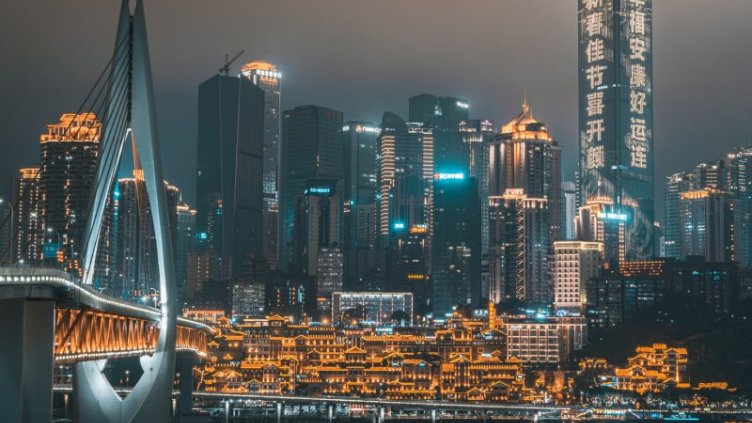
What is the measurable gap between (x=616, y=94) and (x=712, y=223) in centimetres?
2663

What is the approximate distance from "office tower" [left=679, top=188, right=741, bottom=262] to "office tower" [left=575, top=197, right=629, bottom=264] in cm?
682

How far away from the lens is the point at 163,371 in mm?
37719

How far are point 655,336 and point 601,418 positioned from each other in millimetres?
30709

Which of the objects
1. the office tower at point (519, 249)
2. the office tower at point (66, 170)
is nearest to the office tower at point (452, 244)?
the office tower at point (519, 249)

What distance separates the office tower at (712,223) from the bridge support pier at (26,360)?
401ft

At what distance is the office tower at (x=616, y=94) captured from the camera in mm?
165875

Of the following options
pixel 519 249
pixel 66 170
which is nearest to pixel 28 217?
pixel 66 170

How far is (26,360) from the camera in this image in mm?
24750

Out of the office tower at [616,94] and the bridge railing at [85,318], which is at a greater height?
the office tower at [616,94]

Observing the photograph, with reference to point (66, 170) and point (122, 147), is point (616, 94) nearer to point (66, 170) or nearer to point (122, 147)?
point (66, 170)

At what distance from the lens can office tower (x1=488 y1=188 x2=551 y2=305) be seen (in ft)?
449

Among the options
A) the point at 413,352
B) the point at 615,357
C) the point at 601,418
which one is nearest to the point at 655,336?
the point at 615,357

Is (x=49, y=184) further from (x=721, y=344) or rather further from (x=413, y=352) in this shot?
(x=721, y=344)

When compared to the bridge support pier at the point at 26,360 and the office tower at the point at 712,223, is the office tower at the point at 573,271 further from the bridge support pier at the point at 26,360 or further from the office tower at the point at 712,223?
the bridge support pier at the point at 26,360
